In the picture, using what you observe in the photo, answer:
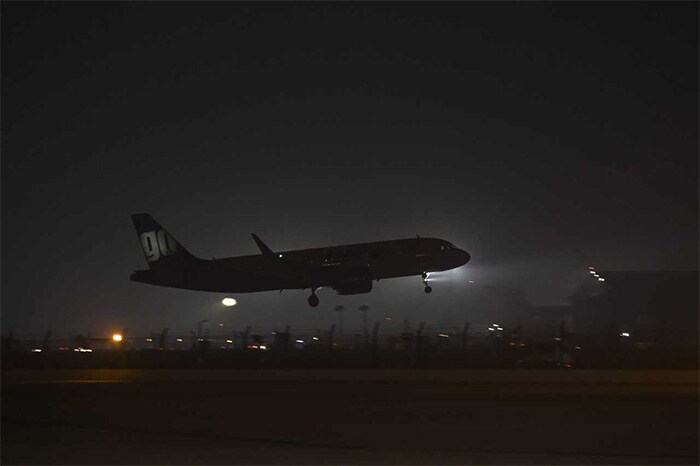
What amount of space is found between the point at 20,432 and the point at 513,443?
342 inches

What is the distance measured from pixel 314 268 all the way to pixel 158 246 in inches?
401

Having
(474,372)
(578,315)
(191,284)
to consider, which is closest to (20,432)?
(474,372)

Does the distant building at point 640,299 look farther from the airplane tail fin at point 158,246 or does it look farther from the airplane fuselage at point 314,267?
the airplane tail fin at point 158,246

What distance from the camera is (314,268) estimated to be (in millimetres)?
53812

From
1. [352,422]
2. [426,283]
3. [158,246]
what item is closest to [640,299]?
[426,283]

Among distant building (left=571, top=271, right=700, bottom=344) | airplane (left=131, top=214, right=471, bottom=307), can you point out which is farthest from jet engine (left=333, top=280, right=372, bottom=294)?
distant building (left=571, top=271, right=700, bottom=344)

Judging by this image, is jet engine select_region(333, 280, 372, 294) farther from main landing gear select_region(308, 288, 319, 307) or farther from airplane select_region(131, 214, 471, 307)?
main landing gear select_region(308, 288, 319, 307)

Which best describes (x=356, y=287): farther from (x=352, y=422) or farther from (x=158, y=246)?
(x=352, y=422)

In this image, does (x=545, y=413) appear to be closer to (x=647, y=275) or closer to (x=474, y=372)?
(x=474, y=372)

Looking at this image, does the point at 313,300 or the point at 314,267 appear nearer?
the point at 314,267

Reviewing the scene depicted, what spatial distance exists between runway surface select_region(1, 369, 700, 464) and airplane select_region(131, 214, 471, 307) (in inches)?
882

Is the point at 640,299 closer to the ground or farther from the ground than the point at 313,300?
farther from the ground

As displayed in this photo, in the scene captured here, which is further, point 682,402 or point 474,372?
point 474,372

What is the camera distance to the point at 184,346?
4078 centimetres
